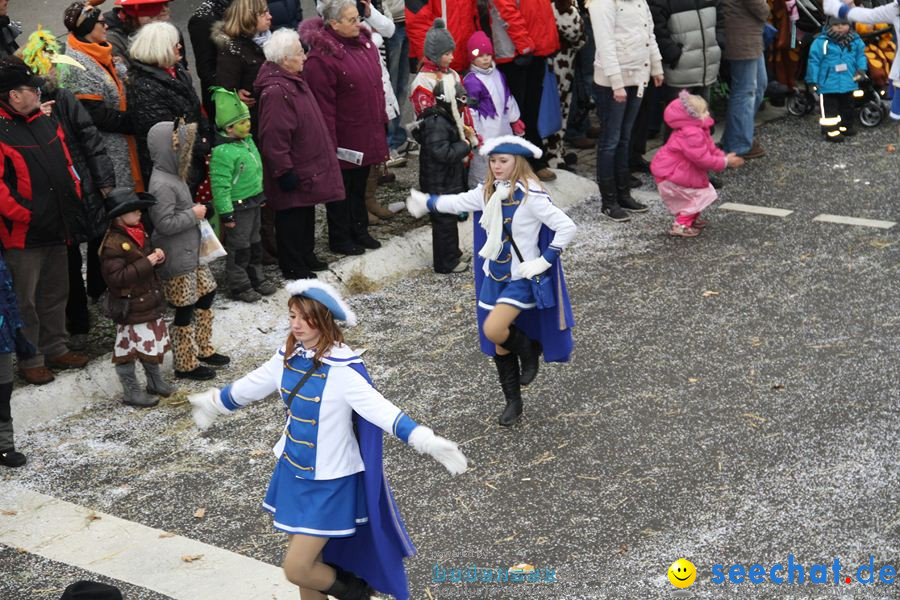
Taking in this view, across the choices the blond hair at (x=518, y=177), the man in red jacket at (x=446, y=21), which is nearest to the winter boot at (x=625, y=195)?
the man in red jacket at (x=446, y=21)

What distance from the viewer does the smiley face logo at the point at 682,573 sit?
6016 mm

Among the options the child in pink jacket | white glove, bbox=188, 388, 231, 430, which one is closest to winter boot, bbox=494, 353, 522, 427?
white glove, bbox=188, 388, 231, 430

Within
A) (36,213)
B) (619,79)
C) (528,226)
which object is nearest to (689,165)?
(619,79)

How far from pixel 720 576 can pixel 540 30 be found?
21.9 ft

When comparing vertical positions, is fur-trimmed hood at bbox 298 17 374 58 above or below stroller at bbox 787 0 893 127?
above

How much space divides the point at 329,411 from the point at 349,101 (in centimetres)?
516

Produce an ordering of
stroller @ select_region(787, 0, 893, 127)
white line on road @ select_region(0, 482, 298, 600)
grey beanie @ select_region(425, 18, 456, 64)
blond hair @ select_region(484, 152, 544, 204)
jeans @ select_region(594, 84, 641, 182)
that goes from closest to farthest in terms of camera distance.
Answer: white line on road @ select_region(0, 482, 298, 600) → blond hair @ select_region(484, 152, 544, 204) → grey beanie @ select_region(425, 18, 456, 64) → jeans @ select_region(594, 84, 641, 182) → stroller @ select_region(787, 0, 893, 127)

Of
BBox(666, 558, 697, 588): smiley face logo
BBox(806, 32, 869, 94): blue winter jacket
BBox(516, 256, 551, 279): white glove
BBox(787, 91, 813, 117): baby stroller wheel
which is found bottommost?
BBox(787, 91, 813, 117): baby stroller wheel

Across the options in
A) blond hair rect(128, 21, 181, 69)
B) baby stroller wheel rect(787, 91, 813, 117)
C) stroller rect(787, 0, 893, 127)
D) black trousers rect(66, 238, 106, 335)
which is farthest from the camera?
baby stroller wheel rect(787, 91, 813, 117)

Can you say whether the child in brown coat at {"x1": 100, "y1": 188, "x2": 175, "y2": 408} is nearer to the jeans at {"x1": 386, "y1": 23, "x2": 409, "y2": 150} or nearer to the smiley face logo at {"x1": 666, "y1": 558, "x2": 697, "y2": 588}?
the smiley face logo at {"x1": 666, "y1": 558, "x2": 697, "y2": 588}

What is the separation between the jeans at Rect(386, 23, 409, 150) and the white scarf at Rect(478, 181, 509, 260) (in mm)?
4444

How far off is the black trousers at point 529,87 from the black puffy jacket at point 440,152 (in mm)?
1688

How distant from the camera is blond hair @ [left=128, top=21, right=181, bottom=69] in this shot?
9016 millimetres

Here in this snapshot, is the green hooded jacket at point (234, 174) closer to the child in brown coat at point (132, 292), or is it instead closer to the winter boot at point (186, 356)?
the child in brown coat at point (132, 292)
